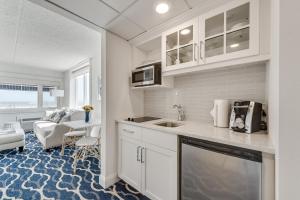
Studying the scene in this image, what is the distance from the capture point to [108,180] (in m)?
1.95

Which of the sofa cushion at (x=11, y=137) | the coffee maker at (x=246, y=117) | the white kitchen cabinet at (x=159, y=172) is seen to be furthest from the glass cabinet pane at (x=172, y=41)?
the sofa cushion at (x=11, y=137)

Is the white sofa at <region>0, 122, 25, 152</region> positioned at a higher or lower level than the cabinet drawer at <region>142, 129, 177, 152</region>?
lower

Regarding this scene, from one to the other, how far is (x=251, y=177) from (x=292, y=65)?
2.50 ft

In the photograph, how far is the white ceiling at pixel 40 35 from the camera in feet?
6.47

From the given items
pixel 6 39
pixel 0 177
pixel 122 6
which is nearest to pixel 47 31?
pixel 6 39

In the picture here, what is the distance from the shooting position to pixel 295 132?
0.72 meters

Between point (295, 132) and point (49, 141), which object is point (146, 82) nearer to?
point (295, 132)

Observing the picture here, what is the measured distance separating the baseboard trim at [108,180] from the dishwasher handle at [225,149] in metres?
1.31

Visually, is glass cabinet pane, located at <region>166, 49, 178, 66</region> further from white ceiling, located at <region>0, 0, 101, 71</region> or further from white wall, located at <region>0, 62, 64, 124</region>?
white wall, located at <region>0, 62, 64, 124</region>

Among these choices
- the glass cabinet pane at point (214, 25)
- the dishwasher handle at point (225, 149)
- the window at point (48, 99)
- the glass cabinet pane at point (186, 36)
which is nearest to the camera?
the dishwasher handle at point (225, 149)

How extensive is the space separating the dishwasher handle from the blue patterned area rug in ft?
3.49

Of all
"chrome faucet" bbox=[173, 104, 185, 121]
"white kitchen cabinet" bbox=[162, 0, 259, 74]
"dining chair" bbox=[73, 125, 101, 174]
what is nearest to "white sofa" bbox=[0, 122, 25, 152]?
"dining chair" bbox=[73, 125, 101, 174]

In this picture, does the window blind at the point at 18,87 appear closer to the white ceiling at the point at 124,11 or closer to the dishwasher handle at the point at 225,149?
the white ceiling at the point at 124,11

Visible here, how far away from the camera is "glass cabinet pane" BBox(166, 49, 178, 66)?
5.78ft
